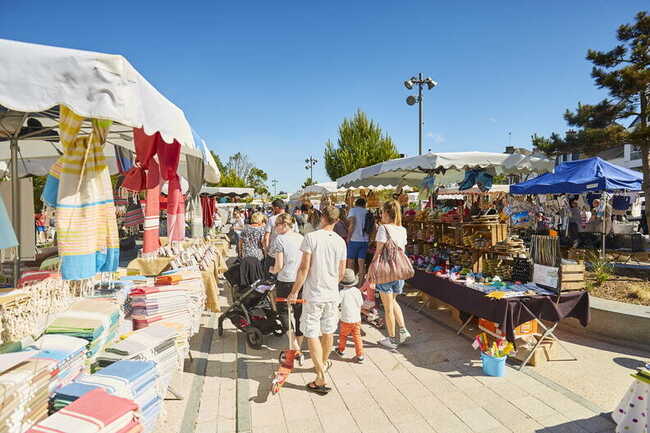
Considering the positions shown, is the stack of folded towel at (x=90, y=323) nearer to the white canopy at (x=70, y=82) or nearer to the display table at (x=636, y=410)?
the white canopy at (x=70, y=82)

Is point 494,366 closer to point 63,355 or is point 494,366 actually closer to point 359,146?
point 63,355

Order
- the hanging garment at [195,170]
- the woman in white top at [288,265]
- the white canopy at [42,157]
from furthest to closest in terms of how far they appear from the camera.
Answer: 1. the white canopy at [42,157]
2. the hanging garment at [195,170]
3. the woman in white top at [288,265]

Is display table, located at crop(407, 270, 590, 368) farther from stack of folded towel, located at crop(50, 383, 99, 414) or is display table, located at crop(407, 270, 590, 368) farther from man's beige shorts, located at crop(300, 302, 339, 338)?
stack of folded towel, located at crop(50, 383, 99, 414)

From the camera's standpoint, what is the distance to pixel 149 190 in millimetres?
3584

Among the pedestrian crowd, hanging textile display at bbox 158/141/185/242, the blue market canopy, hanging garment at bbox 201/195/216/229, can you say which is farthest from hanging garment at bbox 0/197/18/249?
hanging garment at bbox 201/195/216/229

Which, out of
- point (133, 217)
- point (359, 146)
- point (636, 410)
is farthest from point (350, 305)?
point (359, 146)

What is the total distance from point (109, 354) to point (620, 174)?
8.77 meters

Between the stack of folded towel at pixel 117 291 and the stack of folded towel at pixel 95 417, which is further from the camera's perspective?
the stack of folded towel at pixel 117 291

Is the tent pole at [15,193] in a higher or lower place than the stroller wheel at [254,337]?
higher

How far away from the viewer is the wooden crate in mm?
3947

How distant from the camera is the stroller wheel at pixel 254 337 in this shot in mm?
4395

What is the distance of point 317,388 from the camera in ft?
10.9

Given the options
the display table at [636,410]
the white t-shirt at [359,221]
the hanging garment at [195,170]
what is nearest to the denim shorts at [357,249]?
the white t-shirt at [359,221]

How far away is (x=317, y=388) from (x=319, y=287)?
3.23 feet
